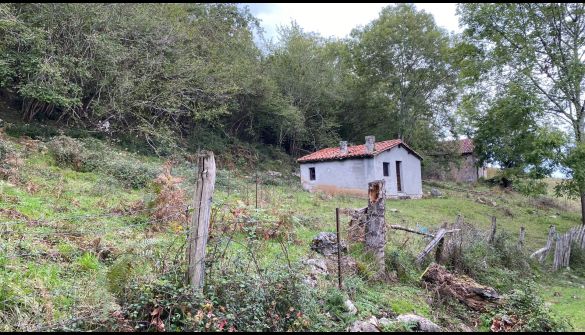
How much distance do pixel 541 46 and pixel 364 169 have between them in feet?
35.8

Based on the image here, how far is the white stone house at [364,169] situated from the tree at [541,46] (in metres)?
8.14

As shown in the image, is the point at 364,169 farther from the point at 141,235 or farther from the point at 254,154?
the point at 141,235

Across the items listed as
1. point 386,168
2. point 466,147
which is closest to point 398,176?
point 386,168

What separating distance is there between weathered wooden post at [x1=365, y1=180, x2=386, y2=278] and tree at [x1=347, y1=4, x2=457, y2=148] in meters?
27.1

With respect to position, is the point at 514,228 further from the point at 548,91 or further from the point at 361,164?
the point at 361,164

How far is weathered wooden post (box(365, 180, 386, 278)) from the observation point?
24.9 ft

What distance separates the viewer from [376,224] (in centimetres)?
Answer: 773

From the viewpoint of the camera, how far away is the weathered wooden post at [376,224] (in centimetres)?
760

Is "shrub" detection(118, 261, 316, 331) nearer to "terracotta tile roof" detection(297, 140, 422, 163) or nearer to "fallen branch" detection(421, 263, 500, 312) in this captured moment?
"fallen branch" detection(421, 263, 500, 312)

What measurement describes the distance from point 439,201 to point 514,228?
6.34 meters

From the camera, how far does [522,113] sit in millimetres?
16438

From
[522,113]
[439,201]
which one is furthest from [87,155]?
[439,201]

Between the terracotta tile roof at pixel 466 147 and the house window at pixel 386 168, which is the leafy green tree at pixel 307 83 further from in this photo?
the terracotta tile roof at pixel 466 147

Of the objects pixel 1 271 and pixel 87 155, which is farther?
pixel 87 155
